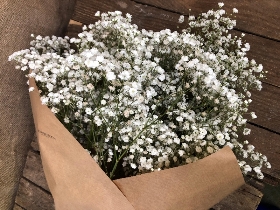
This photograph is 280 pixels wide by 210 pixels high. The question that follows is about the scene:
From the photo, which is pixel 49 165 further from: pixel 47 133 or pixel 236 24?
pixel 236 24

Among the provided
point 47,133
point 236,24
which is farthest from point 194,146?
point 236,24

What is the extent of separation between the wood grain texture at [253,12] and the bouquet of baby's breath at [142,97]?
0.15 meters

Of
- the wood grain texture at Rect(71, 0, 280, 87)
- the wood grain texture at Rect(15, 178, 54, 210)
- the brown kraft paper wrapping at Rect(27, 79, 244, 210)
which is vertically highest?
the wood grain texture at Rect(71, 0, 280, 87)

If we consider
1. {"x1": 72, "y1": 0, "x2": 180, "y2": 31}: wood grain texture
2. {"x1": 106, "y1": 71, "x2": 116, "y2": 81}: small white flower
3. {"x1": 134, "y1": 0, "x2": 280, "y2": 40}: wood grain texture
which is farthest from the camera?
{"x1": 72, "y1": 0, "x2": 180, "y2": 31}: wood grain texture

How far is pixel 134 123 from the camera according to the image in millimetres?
938

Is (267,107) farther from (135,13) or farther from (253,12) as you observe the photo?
(135,13)

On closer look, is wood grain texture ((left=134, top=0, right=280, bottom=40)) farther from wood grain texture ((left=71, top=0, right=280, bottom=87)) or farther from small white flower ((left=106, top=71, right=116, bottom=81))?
small white flower ((left=106, top=71, right=116, bottom=81))

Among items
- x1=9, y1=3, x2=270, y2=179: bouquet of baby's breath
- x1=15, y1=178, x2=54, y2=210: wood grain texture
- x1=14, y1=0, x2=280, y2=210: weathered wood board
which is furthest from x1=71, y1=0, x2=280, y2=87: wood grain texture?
x1=15, y1=178, x2=54, y2=210: wood grain texture

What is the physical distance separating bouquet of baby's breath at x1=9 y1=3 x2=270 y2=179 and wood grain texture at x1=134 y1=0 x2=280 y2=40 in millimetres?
154

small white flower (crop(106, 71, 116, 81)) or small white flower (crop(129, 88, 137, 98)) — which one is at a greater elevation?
small white flower (crop(106, 71, 116, 81))

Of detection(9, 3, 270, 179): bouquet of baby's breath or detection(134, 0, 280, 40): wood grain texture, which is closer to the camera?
detection(9, 3, 270, 179): bouquet of baby's breath

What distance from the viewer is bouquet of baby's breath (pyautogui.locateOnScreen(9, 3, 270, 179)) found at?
0.94 meters

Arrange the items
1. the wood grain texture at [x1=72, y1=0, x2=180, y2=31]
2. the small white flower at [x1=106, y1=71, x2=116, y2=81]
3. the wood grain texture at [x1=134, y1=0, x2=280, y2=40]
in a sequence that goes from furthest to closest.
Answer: the wood grain texture at [x1=72, y1=0, x2=180, y2=31]
the wood grain texture at [x1=134, y1=0, x2=280, y2=40]
the small white flower at [x1=106, y1=71, x2=116, y2=81]

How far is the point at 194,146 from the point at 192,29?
460 mm
